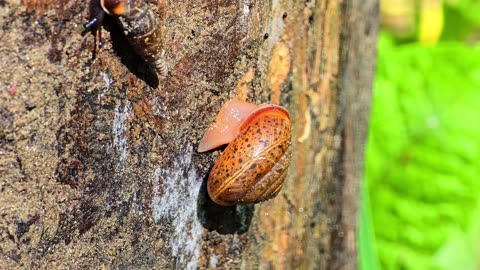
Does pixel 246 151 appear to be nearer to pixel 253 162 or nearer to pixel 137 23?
pixel 253 162

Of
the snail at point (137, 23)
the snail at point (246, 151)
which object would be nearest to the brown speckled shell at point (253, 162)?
the snail at point (246, 151)

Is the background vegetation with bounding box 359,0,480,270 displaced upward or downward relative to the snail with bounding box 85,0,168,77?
downward

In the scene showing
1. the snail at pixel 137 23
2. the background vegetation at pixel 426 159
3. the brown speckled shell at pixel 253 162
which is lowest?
the background vegetation at pixel 426 159

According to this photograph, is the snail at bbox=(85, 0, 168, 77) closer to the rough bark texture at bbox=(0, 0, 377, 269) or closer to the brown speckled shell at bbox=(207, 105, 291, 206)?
the rough bark texture at bbox=(0, 0, 377, 269)

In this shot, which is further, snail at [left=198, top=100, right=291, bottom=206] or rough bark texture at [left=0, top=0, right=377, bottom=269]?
snail at [left=198, top=100, right=291, bottom=206]

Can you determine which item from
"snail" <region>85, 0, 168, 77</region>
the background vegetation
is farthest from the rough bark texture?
the background vegetation

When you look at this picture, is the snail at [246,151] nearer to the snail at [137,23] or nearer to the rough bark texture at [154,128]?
the rough bark texture at [154,128]
